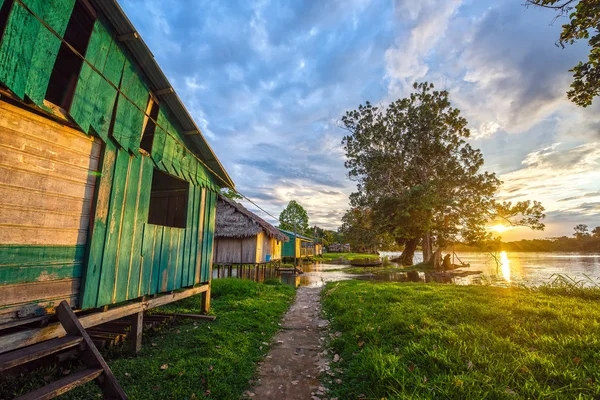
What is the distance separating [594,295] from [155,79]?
46.2 ft

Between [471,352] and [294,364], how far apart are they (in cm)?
307

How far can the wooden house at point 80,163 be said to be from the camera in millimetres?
3176

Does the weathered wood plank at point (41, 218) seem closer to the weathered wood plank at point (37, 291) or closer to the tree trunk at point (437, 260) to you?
the weathered wood plank at point (37, 291)

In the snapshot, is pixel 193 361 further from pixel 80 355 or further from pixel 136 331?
pixel 80 355

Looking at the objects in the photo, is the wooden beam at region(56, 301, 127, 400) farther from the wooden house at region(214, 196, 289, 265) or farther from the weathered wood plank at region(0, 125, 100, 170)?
the wooden house at region(214, 196, 289, 265)

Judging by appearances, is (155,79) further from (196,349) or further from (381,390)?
(381,390)

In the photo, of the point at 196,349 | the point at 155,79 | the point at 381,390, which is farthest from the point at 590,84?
the point at 196,349

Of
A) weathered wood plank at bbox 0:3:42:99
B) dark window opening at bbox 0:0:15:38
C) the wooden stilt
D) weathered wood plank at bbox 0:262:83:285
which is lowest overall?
the wooden stilt

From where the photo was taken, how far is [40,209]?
3.51 meters

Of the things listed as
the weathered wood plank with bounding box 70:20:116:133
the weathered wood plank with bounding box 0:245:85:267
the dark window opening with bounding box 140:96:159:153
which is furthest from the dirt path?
the dark window opening with bounding box 140:96:159:153

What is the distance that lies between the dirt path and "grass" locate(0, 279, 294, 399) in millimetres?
262

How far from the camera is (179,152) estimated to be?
6.69m

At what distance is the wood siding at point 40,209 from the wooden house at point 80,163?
1 cm

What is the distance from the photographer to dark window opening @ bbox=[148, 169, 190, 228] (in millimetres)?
8875
